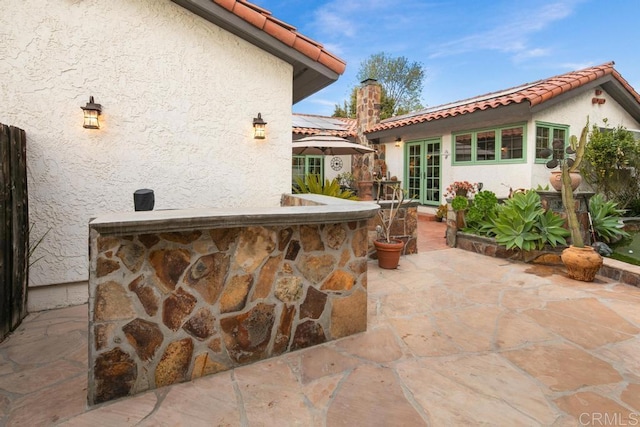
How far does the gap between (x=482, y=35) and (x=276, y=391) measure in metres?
25.4

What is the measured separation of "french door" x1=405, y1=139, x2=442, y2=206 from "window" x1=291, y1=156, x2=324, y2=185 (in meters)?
3.61

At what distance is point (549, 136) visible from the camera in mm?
7867

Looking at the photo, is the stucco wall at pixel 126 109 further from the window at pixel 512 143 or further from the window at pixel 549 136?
the window at pixel 549 136

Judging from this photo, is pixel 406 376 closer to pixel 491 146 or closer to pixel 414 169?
pixel 491 146

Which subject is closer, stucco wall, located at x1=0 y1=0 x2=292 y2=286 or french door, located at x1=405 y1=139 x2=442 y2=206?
stucco wall, located at x1=0 y1=0 x2=292 y2=286

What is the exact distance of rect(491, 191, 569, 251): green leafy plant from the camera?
17.2 feet

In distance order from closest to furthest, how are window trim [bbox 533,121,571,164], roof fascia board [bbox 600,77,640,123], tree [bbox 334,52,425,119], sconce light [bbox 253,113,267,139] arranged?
1. sconce light [bbox 253,113,267,139]
2. window trim [bbox 533,121,571,164]
3. roof fascia board [bbox 600,77,640,123]
4. tree [bbox 334,52,425,119]

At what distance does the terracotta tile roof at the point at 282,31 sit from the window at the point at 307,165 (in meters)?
8.25

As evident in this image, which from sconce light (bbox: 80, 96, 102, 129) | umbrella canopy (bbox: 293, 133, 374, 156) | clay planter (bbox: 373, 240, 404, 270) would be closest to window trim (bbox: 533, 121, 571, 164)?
umbrella canopy (bbox: 293, 133, 374, 156)

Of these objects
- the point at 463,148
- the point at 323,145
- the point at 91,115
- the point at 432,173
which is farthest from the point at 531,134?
the point at 91,115

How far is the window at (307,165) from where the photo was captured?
42.1 ft

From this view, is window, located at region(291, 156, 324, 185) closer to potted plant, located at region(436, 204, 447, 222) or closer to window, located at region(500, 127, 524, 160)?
potted plant, located at region(436, 204, 447, 222)

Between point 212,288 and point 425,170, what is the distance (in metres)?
9.53

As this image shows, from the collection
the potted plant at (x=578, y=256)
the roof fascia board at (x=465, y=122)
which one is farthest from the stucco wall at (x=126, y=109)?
the roof fascia board at (x=465, y=122)
